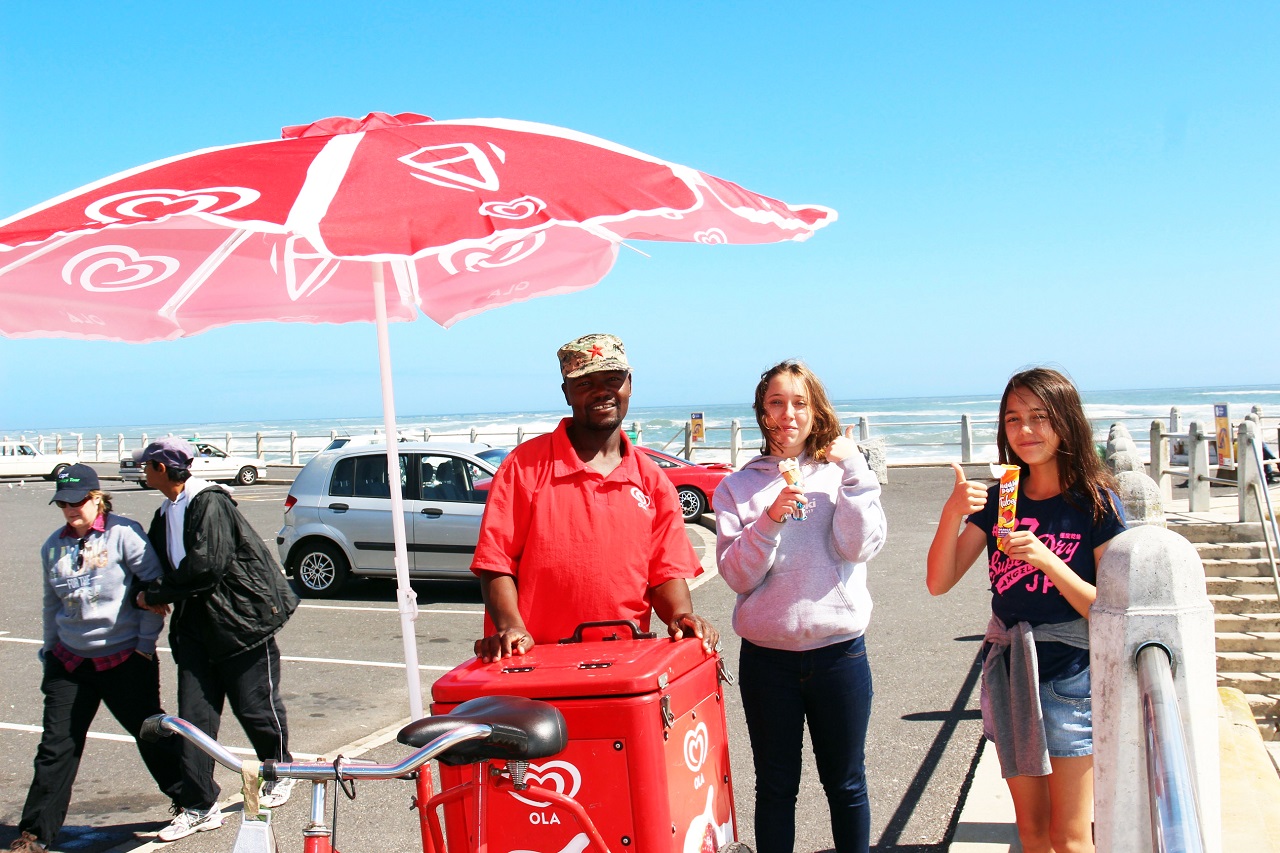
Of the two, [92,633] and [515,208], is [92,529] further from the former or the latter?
[515,208]

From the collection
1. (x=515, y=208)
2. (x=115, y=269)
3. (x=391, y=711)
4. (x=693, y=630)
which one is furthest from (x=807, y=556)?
(x=391, y=711)

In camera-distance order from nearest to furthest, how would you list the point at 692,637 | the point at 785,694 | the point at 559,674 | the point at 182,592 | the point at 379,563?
the point at 559,674, the point at 692,637, the point at 785,694, the point at 182,592, the point at 379,563

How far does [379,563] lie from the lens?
1053 cm

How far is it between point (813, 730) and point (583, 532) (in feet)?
3.05

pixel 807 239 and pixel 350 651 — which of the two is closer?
pixel 807 239

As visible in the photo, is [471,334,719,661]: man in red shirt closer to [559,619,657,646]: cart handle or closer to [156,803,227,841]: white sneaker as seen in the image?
[559,619,657,646]: cart handle

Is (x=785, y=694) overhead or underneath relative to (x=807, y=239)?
underneath

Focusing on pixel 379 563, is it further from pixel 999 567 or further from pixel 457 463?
pixel 999 567

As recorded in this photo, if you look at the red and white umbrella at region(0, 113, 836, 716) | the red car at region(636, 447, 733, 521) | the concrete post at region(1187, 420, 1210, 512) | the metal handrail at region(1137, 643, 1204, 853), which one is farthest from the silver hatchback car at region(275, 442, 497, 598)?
the metal handrail at region(1137, 643, 1204, 853)

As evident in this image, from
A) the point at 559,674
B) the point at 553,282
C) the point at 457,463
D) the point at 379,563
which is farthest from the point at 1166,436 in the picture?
the point at 559,674

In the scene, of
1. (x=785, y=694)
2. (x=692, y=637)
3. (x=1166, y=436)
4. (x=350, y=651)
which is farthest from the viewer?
(x=1166, y=436)

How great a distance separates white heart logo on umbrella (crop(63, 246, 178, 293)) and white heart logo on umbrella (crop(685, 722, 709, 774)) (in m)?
2.54

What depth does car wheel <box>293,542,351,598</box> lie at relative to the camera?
419 inches

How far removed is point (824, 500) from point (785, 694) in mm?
595
